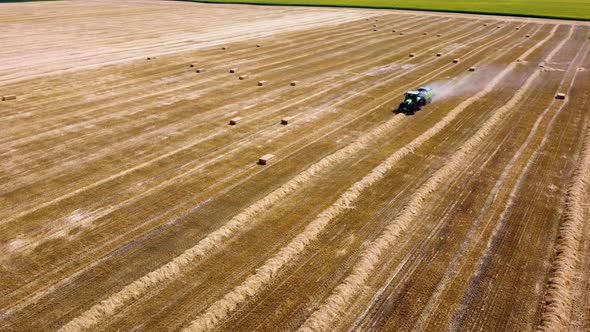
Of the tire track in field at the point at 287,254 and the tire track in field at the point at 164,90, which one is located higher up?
the tire track in field at the point at 287,254

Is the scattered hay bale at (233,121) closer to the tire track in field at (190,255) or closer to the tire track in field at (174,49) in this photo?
the tire track in field at (190,255)

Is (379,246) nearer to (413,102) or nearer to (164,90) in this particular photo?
(413,102)

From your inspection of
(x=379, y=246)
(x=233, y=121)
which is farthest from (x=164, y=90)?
(x=379, y=246)

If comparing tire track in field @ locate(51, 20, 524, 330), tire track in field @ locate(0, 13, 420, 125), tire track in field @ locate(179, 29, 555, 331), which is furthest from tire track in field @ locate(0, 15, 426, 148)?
tire track in field @ locate(179, 29, 555, 331)

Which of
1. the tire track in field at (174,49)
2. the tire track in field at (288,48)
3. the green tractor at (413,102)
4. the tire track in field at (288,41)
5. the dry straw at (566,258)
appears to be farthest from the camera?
the tire track in field at (288,41)

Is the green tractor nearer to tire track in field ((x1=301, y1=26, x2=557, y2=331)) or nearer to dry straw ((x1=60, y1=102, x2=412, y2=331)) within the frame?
tire track in field ((x1=301, y1=26, x2=557, y2=331))

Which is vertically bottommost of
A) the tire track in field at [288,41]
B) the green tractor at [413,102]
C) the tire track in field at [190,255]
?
the tire track in field at [288,41]

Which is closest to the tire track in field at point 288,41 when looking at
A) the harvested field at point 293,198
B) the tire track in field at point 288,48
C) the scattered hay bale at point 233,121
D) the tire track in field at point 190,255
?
the tire track in field at point 288,48
